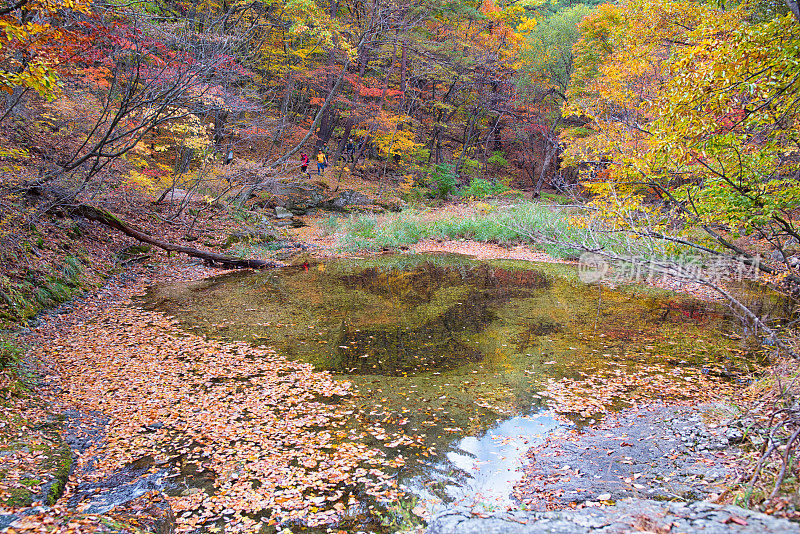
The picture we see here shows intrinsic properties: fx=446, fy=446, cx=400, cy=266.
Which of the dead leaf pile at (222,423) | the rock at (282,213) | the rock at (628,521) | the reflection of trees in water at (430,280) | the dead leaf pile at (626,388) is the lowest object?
the reflection of trees in water at (430,280)

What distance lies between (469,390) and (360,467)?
2046mm

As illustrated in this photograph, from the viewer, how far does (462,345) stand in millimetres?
7230

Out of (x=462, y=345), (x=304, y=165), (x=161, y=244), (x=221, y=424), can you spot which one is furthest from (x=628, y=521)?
(x=304, y=165)

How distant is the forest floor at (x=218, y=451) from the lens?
334 cm

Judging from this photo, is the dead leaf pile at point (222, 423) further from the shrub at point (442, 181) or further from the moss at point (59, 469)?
the shrub at point (442, 181)

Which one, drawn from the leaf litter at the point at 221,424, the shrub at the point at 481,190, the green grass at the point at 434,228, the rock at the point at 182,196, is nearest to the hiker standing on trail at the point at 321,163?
the green grass at the point at 434,228

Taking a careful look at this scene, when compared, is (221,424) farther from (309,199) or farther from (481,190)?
(481,190)

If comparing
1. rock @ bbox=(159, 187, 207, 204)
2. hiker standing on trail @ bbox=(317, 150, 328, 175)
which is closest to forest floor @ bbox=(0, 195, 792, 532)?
rock @ bbox=(159, 187, 207, 204)

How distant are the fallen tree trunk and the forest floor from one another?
17.1 ft

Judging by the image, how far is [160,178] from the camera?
45.8ft

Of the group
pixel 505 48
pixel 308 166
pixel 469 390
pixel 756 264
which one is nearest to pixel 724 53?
pixel 756 264

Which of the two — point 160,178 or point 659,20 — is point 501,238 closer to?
point 659,20

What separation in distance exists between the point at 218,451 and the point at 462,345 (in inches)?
162

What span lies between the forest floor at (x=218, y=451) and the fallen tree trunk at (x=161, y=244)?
5.20 metres
